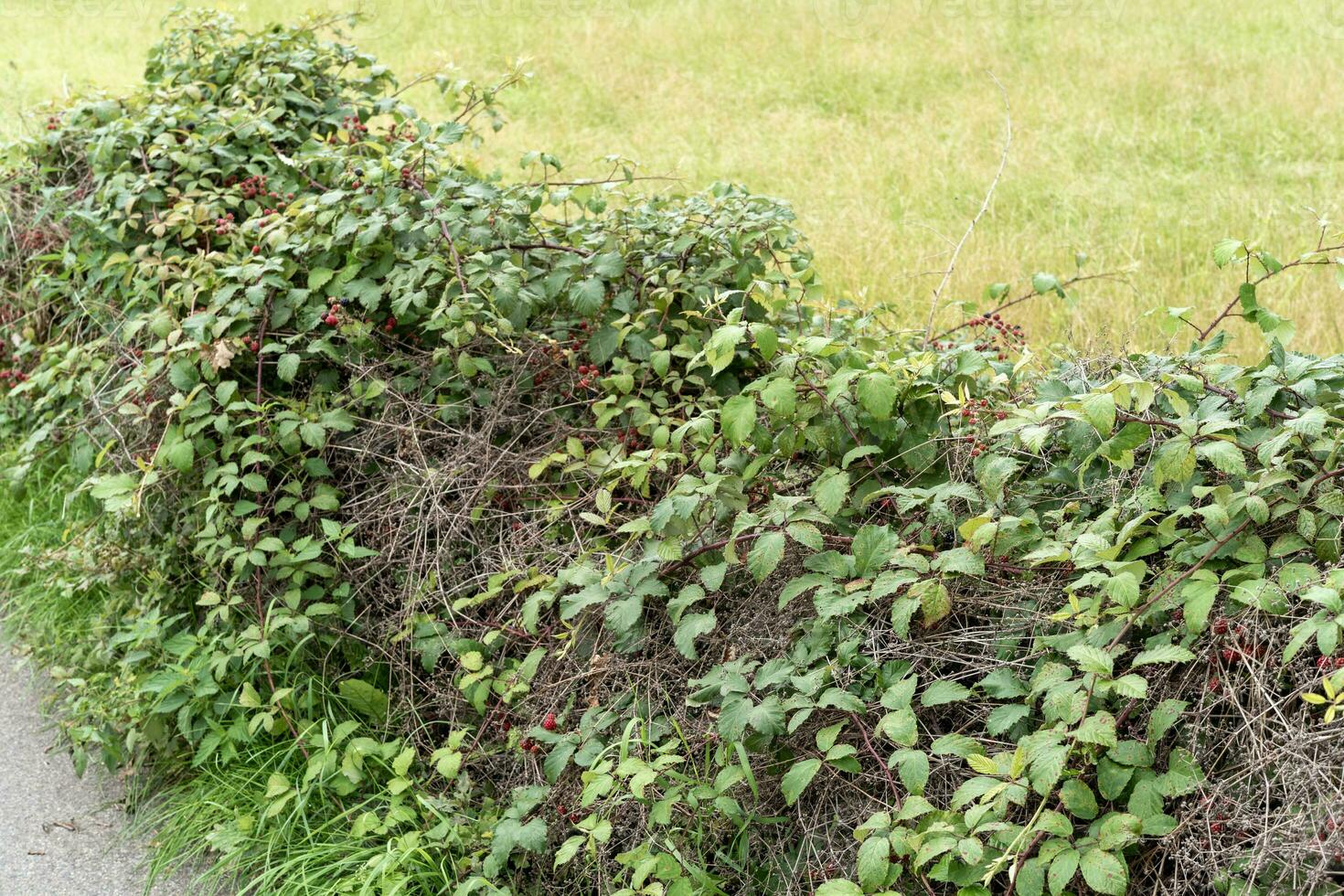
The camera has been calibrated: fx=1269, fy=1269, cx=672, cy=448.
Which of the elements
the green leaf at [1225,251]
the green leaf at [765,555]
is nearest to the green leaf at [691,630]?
the green leaf at [765,555]

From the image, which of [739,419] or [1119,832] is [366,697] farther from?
[1119,832]

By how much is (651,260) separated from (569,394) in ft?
1.68

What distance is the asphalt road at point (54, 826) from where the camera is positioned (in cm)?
363

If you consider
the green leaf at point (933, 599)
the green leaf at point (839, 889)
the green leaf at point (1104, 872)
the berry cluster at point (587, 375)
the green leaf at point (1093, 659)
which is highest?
the green leaf at point (1093, 659)

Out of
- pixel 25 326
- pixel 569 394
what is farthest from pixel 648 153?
pixel 569 394

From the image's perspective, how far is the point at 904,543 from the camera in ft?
10.4

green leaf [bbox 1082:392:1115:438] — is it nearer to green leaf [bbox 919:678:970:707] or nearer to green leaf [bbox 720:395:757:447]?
green leaf [bbox 919:678:970:707]

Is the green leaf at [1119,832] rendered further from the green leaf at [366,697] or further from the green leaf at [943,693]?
the green leaf at [366,697]

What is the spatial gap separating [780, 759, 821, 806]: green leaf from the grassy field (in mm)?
1543

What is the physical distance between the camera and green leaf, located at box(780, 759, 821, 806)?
2752 millimetres

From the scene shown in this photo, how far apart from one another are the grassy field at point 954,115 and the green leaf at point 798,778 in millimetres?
1543

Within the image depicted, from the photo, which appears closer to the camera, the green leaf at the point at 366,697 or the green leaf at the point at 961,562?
the green leaf at the point at 961,562

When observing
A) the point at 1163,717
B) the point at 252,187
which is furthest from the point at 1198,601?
the point at 252,187

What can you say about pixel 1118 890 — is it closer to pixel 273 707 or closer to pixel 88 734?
pixel 273 707
